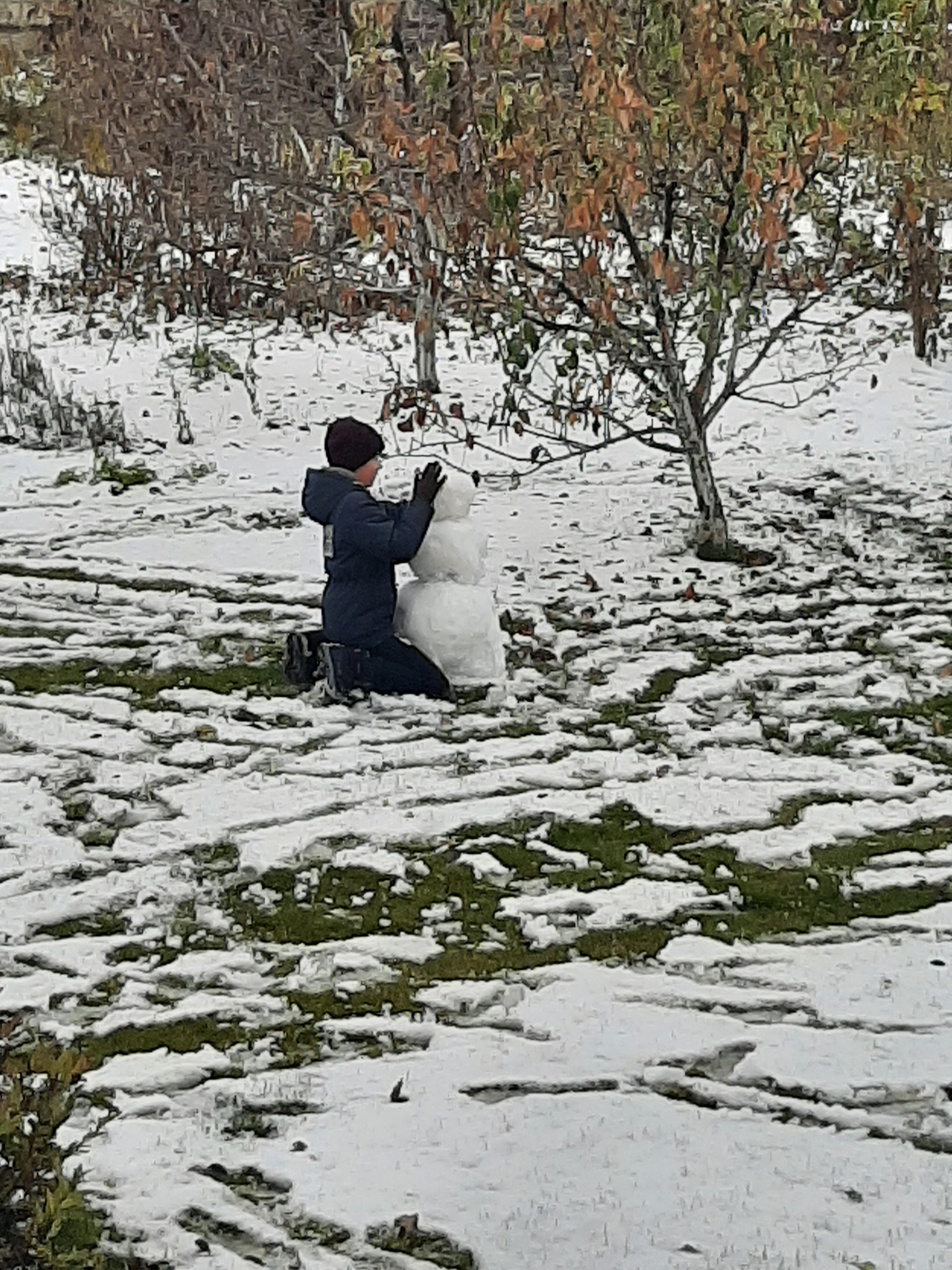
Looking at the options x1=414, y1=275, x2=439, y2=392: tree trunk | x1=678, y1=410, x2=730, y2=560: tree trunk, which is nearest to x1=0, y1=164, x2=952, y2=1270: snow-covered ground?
x1=678, y1=410, x2=730, y2=560: tree trunk

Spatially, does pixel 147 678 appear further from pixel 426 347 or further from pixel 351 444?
pixel 426 347

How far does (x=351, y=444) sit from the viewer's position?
19.0 feet

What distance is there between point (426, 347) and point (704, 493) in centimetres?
367

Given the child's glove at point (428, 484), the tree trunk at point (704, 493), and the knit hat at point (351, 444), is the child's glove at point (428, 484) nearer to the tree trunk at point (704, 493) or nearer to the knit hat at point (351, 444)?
the knit hat at point (351, 444)

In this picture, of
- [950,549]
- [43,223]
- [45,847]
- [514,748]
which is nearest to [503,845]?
[514,748]

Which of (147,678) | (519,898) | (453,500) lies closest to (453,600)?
(453,500)

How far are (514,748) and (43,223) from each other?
12.3 metres

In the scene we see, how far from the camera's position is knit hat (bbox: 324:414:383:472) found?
19.0 ft

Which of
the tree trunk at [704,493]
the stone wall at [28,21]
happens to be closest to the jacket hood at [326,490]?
the tree trunk at [704,493]

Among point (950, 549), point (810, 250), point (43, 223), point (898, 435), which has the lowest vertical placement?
point (950, 549)

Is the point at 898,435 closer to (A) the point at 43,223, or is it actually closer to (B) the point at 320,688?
(B) the point at 320,688

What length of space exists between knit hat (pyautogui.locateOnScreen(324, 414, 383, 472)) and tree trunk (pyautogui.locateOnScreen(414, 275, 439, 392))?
10.4 feet

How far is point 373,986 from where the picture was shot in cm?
381

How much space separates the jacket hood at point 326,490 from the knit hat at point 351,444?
3cm
